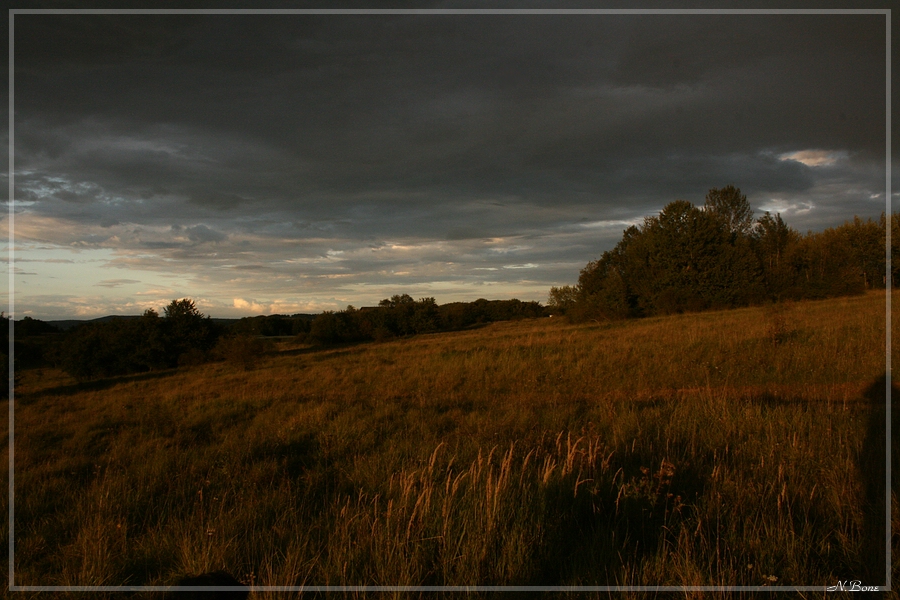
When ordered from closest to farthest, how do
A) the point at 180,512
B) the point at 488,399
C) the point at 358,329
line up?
1. the point at 180,512
2. the point at 488,399
3. the point at 358,329

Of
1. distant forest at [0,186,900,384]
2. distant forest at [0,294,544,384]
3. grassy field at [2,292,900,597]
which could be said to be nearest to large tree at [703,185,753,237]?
distant forest at [0,186,900,384]

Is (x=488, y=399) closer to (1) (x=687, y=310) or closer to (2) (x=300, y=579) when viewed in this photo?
(2) (x=300, y=579)

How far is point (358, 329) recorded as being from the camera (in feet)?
162

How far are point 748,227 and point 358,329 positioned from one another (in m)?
43.7

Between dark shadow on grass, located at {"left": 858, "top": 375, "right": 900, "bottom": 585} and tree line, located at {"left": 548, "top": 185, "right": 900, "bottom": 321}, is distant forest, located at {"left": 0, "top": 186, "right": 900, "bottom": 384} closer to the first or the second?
tree line, located at {"left": 548, "top": 185, "right": 900, "bottom": 321}

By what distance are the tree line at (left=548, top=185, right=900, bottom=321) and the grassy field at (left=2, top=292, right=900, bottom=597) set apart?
35.3 metres

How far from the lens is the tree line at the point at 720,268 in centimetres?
4047

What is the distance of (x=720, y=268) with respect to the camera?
40.6 metres

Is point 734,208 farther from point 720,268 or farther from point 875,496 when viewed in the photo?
point 875,496

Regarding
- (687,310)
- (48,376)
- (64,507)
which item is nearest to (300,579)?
(64,507)

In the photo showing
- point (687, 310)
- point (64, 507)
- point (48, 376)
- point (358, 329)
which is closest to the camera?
point (64, 507)

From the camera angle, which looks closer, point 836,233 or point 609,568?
point 609,568

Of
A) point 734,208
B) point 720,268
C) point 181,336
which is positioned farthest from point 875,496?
point 734,208

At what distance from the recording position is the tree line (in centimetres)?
4047
